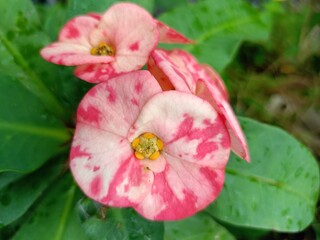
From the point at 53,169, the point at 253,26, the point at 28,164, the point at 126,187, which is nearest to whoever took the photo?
the point at 126,187

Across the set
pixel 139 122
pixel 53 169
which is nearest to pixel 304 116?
pixel 53 169

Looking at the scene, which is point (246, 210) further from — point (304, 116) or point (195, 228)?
point (304, 116)

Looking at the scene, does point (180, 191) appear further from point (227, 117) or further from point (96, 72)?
point (96, 72)

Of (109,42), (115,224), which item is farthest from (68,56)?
(115,224)

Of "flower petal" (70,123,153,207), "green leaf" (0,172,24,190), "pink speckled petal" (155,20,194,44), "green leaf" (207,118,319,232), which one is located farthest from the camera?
"green leaf" (207,118,319,232)

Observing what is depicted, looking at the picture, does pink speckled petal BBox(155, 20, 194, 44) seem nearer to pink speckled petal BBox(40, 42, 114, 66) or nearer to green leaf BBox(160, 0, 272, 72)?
pink speckled petal BBox(40, 42, 114, 66)

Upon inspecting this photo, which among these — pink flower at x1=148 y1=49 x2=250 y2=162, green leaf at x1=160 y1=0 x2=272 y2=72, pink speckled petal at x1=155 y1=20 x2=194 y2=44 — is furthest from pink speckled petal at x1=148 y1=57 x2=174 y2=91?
green leaf at x1=160 y1=0 x2=272 y2=72

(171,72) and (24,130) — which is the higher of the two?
(171,72)
